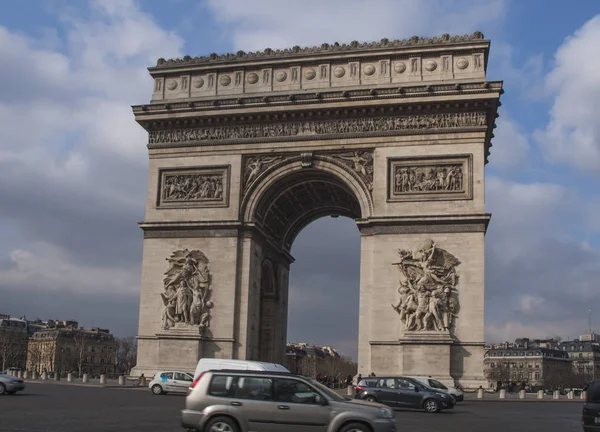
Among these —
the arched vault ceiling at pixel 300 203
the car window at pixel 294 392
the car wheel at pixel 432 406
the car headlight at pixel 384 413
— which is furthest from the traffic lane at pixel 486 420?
the arched vault ceiling at pixel 300 203

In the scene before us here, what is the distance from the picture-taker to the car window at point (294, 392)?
46.0 feet

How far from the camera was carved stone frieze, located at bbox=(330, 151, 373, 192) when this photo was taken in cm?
3623

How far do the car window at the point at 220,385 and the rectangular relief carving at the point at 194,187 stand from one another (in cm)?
2353

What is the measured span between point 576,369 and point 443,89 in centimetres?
11255

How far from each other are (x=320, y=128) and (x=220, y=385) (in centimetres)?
2406

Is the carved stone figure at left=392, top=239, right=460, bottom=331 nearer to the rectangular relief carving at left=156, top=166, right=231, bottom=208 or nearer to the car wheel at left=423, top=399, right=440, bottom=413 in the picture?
the car wheel at left=423, top=399, right=440, bottom=413

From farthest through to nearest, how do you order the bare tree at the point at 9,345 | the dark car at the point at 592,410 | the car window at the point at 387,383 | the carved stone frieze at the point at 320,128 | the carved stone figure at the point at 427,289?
1. the bare tree at the point at 9,345
2. the carved stone frieze at the point at 320,128
3. the carved stone figure at the point at 427,289
4. the car window at the point at 387,383
5. the dark car at the point at 592,410

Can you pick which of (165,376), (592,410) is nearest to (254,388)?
(592,410)

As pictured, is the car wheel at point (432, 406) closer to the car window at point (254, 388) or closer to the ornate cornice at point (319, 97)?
the car window at point (254, 388)

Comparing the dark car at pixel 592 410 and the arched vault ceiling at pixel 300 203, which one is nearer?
the dark car at pixel 592 410

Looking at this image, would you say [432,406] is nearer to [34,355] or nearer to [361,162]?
[361,162]

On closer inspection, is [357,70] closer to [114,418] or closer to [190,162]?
[190,162]

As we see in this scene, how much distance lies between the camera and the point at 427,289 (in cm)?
3394

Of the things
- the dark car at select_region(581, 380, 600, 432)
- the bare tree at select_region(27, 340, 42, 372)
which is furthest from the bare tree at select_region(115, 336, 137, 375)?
the dark car at select_region(581, 380, 600, 432)
